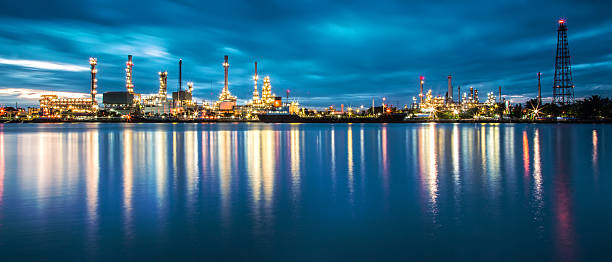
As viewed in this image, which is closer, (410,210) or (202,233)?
(202,233)

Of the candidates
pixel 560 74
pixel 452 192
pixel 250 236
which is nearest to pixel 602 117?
pixel 560 74

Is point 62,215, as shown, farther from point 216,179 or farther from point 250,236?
point 216,179

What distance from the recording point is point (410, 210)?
1185 cm

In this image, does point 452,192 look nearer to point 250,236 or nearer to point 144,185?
point 250,236

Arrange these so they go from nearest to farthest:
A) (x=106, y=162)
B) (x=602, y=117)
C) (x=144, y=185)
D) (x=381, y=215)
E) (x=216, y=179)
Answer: (x=381, y=215) → (x=144, y=185) → (x=216, y=179) → (x=106, y=162) → (x=602, y=117)

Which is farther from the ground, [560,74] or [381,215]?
[560,74]

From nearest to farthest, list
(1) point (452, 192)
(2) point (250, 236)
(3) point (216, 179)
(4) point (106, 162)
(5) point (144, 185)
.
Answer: (2) point (250, 236)
(1) point (452, 192)
(5) point (144, 185)
(3) point (216, 179)
(4) point (106, 162)

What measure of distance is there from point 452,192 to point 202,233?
368 inches

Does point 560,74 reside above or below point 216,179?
above

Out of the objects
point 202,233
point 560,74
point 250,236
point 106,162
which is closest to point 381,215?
point 250,236

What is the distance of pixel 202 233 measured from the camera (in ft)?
31.0

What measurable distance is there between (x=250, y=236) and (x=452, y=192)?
8592 mm

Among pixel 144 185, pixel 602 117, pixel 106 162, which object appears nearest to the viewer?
pixel 144 185

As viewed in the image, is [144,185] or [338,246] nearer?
[338,246]
